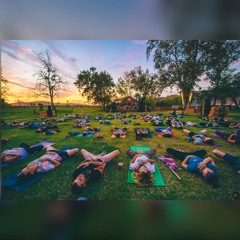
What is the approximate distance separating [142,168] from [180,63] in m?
4.44

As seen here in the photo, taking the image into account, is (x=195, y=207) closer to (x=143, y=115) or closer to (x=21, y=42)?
(x=143, y=115)

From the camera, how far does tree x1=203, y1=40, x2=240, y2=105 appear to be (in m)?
3.65

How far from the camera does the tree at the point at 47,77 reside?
358 centimetres

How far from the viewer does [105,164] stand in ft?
9.97

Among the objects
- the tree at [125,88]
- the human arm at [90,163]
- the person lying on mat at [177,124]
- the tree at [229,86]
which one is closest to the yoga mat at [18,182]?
the human arm at [90,163]

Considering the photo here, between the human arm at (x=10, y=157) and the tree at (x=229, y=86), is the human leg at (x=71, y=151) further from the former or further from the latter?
the tree at (x=229, y=86)

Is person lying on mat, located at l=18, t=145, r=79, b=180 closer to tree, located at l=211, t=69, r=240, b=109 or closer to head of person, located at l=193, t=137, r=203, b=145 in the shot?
head of person, located at l=193, t=137, r=203, b=145

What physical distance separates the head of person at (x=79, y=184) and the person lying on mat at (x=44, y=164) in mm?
856
